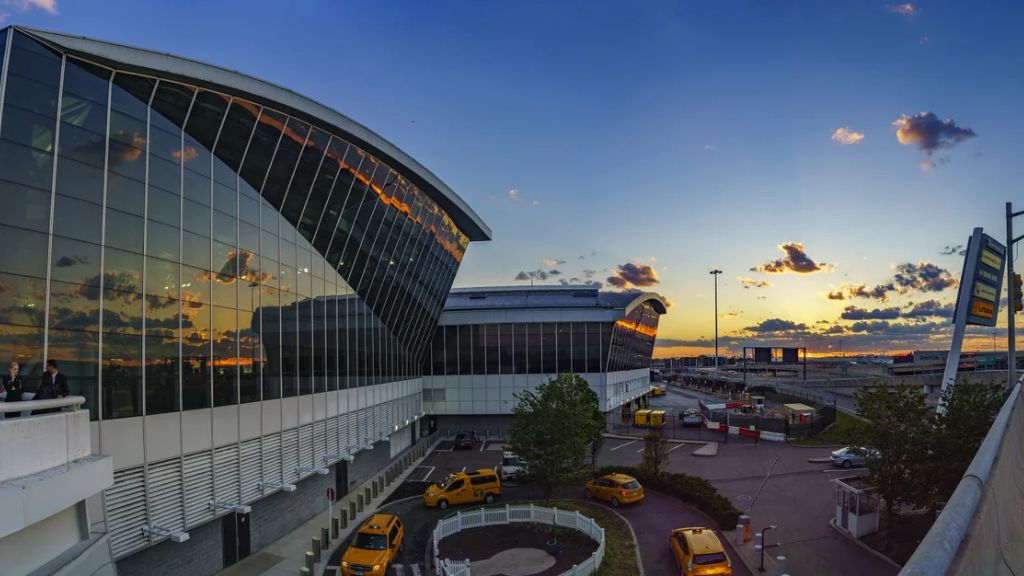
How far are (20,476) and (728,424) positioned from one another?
4524 cm

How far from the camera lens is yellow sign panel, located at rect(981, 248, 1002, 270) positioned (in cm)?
2948

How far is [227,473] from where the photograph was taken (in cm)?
1875

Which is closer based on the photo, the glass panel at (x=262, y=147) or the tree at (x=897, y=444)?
the tree at (x=897, y=444)

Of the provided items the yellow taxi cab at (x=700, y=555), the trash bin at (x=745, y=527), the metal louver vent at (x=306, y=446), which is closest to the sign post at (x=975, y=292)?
the trash bin at (x=745, y=527)

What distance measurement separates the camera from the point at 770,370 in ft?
576

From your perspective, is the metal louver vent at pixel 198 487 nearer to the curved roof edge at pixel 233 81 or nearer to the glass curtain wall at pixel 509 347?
the curved roof edge at pixel 233 81

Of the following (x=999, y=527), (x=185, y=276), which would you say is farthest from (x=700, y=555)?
(x=185, y=276)

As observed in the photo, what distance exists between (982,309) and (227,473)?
115 feet

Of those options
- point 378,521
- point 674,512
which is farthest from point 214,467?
point 674,512

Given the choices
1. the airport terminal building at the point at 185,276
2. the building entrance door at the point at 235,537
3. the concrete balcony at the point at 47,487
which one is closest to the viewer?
the concrete balcony at the point at 47,487

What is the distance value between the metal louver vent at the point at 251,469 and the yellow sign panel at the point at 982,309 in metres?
33.2

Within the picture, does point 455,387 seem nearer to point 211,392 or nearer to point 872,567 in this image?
point 211,392

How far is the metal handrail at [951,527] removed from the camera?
2.55 meters

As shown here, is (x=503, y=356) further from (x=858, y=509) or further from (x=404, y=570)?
(x=858, y=509)
